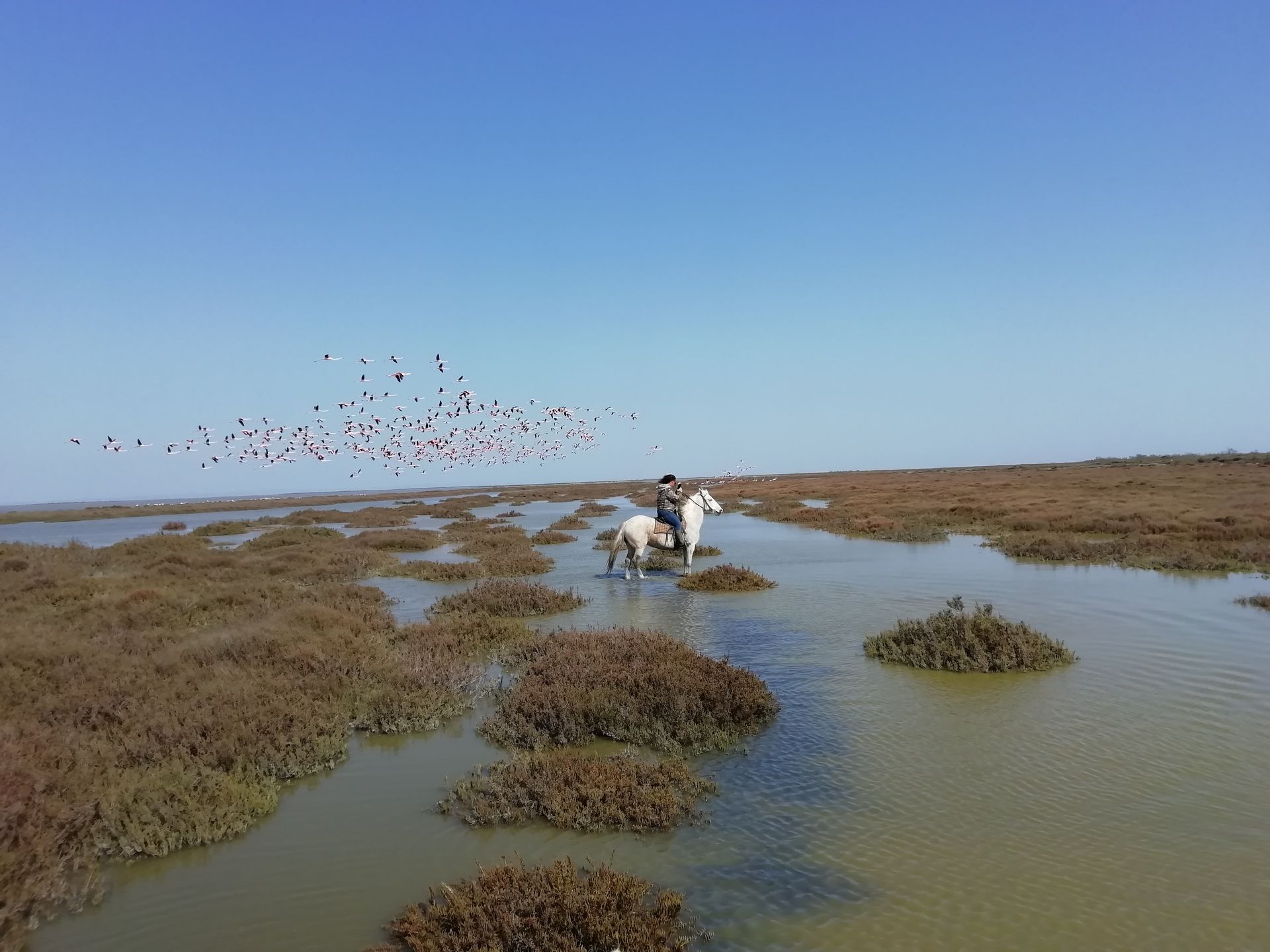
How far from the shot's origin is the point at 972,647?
36.1 feet

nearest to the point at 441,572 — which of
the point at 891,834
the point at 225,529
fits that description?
the point at 891,834

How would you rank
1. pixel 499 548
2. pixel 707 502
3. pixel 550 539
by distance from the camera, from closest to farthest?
pixel 707 502, pixel 499 548, pixel 550 539

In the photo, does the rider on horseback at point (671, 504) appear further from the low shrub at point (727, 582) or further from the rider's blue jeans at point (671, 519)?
the low shrub at point (727, 582)

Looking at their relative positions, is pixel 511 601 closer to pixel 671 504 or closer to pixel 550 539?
pixel 671 504

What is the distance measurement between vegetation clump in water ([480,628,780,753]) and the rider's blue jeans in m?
11.1

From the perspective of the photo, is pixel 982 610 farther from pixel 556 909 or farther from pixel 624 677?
pixel 556 909

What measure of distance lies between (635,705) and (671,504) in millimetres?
12936

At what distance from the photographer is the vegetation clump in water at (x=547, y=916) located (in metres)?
4.41

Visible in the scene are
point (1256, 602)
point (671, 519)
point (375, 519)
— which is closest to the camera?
point (1256, 602)

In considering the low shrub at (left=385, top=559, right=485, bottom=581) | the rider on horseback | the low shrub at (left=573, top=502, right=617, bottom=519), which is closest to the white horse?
the rider on horseback

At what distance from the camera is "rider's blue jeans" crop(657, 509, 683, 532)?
21.3 meters

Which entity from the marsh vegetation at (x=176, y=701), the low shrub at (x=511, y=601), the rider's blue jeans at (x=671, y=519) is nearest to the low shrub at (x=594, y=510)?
the rider's blue jeans at (x=671, y=519)

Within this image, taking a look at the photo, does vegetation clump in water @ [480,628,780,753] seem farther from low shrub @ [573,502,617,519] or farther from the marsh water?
low shrub @ [573,502,617,519]

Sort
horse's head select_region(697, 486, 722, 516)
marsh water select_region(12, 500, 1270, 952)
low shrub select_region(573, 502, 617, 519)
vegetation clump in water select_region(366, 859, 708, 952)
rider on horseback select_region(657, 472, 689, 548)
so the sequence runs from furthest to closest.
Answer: low shrub select_region(573, 502, 617, 519) < horse's head select_region(697, 486, 722, 516) < rider on horseback select_region(657, 472, 689, 548) < marsh water select_region(12, 500, 1270, 952) < vegetation clump in water select_region(366, 859, 708, 952)
